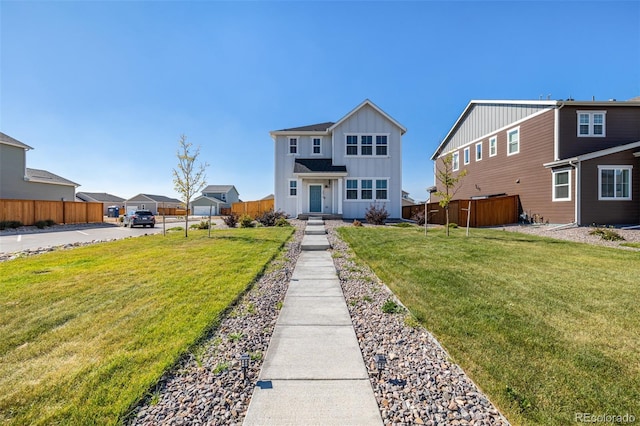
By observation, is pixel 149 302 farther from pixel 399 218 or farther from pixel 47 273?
pixel 399 218

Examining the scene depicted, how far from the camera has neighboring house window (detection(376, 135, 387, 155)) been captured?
66.5 feet

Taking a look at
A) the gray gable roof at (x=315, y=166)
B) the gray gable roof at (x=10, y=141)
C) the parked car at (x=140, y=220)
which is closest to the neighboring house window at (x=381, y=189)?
the gray gable roof at (x=315, y=166)

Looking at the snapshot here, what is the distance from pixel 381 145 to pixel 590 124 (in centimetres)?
1163

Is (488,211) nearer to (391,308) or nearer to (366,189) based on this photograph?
(366,189)

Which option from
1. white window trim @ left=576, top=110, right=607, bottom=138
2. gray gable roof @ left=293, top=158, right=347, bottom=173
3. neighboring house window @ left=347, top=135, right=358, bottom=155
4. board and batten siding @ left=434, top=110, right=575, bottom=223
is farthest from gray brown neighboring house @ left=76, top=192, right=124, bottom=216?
white window trim @ left=576, top=110, right=607, bottom=138

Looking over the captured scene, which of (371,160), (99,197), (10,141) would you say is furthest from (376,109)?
(99,197)

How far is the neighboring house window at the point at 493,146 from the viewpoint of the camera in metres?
20.8

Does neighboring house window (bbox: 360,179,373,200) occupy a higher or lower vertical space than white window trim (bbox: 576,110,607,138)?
lower

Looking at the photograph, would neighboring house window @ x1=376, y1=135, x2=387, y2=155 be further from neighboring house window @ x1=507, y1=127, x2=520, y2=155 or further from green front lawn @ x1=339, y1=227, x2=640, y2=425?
green front lawn @ x1=339, y1=227, x2=640, y2=425

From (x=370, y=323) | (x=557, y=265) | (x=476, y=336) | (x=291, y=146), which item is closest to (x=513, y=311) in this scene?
(x=476, y=336)

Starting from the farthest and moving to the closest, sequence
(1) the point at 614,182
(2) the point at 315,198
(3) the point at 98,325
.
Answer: (2) the point at 315,198
(1) the point at 614,182
(3) the point at 98,325

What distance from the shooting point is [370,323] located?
3.87m

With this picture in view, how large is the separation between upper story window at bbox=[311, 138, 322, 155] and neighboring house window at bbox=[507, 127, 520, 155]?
13.1 meters

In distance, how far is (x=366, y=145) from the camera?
20.3 m
